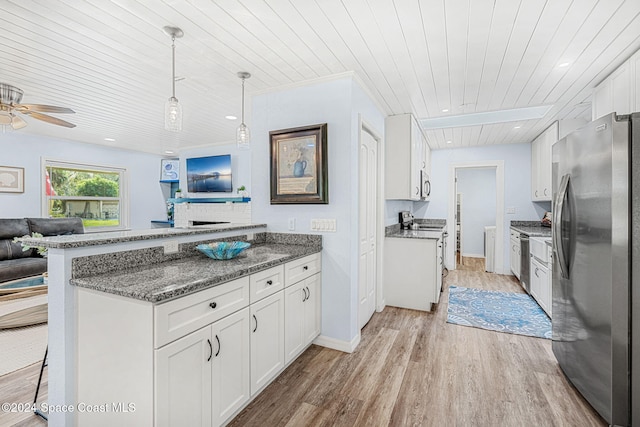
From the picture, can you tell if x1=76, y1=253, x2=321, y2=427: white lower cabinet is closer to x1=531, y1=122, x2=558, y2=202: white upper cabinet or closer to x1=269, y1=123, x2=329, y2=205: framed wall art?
x1=269, y1=123, x2=329, y2=205: framed wall art

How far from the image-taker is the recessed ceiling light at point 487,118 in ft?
12.8

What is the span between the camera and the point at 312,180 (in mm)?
2727

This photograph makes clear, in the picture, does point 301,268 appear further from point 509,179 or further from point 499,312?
point 509,179

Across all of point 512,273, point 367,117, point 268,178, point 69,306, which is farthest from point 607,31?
point 512,273

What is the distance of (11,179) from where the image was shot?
4.76m

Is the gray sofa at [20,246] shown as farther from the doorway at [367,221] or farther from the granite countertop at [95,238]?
the doorway at [367,221]

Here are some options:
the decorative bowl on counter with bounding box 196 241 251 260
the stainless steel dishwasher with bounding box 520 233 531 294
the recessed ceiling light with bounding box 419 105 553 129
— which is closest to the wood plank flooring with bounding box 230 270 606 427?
the decorative bowl on counter with bounding box 196 241 251 260

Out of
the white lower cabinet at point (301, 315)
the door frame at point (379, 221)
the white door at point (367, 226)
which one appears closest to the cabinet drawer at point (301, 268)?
the white lower cabinet at point (301, 315)

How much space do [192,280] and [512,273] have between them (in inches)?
232

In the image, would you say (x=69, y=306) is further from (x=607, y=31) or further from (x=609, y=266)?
(x=607, y=31)

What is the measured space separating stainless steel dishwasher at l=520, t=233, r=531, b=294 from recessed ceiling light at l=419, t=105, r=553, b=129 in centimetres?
172

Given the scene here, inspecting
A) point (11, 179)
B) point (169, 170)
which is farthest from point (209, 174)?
point (11, 179)

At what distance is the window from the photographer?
17.8 feet

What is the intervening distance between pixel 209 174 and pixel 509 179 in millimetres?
5813
